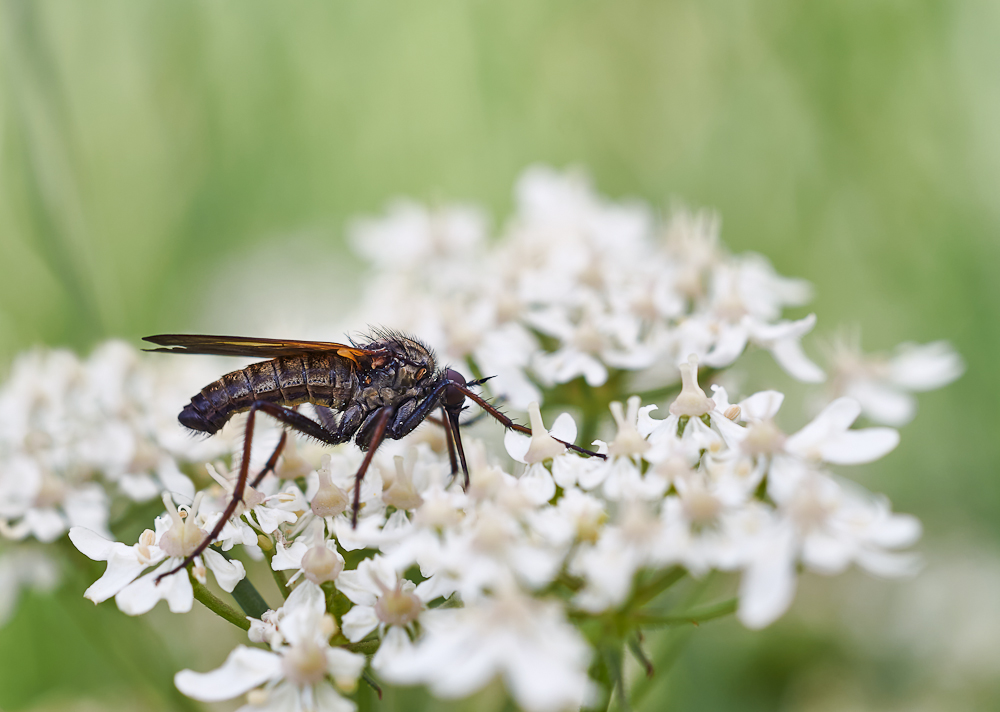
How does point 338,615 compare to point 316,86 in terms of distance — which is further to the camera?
point 316,86

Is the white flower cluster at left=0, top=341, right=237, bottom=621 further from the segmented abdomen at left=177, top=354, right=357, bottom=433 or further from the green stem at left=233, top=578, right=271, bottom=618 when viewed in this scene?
the green stem at left=233, top=578, right=271, bottom=618

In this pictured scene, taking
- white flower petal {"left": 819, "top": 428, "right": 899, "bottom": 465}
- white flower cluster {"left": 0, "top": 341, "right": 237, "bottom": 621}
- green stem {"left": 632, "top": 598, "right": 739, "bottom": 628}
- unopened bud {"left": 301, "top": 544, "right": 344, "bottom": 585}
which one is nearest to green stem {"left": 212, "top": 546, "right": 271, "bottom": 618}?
unopened bud {"left": 301, "top": 544, "right": 344, "bottom": 585}

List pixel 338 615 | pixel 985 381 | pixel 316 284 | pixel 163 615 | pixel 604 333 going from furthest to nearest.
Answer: pixel 316 284, pixel 985 381, pixel 163 615, pixel 604 333, pixel 338 615

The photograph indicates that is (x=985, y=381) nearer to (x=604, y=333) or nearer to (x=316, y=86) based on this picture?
(x=604, y=333)

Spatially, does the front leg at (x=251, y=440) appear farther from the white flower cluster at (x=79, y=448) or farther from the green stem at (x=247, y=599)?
the white flower cluster at (x=79, y=448)

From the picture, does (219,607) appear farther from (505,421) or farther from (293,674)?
(505,421)

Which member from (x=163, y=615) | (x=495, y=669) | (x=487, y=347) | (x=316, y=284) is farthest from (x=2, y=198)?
(x=495, y=669)

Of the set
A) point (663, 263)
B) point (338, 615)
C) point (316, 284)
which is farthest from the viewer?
point (316, 284)
